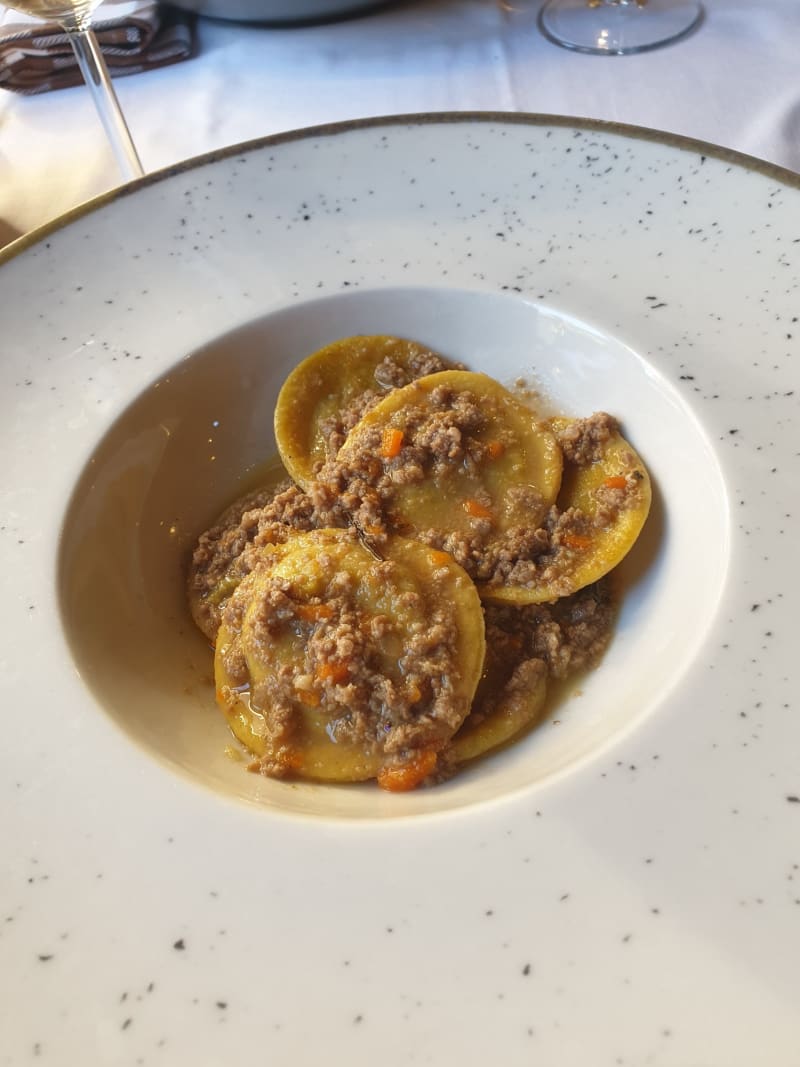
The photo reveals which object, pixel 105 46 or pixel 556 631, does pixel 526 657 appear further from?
pixel 105 46

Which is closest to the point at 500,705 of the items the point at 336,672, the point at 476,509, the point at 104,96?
the point at 336,672

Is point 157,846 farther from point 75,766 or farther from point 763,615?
point 763,615

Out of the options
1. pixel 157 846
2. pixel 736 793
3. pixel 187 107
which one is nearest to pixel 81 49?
pixel 187 107

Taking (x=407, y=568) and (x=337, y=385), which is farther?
(x=337, y=385)

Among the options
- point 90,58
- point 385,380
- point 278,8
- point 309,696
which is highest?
point 90,58

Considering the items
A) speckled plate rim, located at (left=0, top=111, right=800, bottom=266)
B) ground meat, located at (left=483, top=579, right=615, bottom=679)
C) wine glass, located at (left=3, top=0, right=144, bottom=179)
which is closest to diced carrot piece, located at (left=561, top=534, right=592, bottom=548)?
ground meat, located at (left=483, top=579, right=615, bottom=679)

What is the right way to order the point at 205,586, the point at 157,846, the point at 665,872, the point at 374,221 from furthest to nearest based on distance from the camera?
the point at 374,221
the point at 205,586
the point at 157,846
the point at 665,872

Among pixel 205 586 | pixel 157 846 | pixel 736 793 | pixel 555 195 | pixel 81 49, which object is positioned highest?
pixel 81 49

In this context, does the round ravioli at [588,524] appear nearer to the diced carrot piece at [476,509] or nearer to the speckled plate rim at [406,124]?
the diced carrot piece at [476,509]
